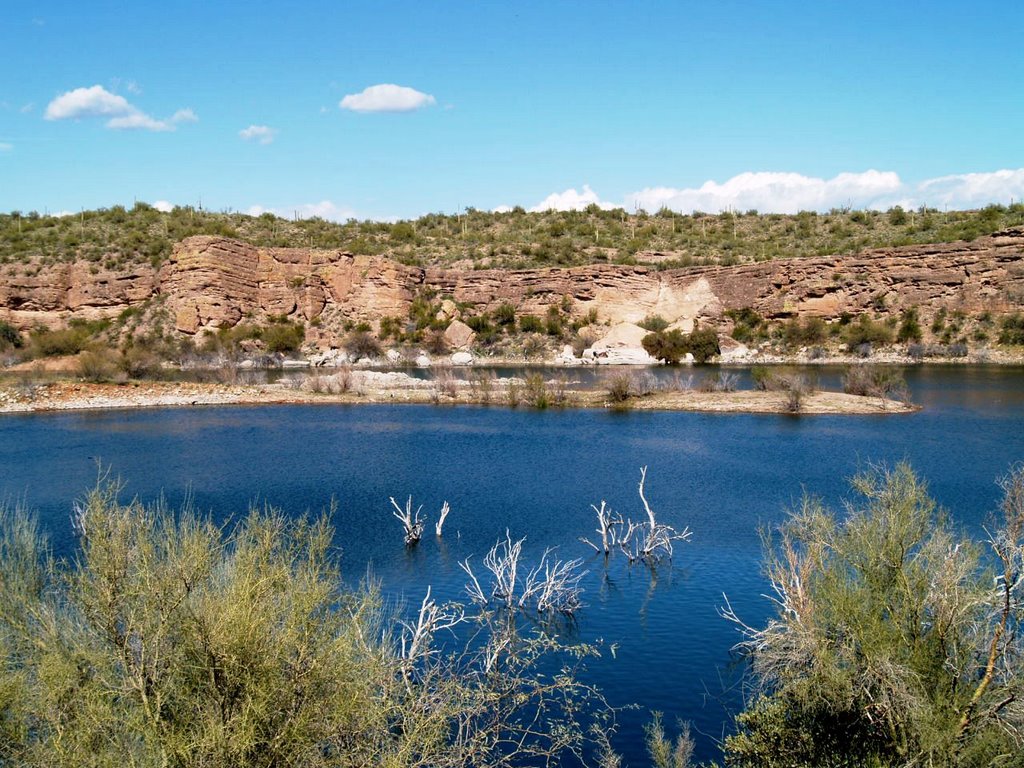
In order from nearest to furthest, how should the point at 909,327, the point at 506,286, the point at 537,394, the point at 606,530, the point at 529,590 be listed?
1. the point at 529,590
2. the point at 606,530
3. the point at 537,394
4. the point at 909,327
5. the point at 506,286

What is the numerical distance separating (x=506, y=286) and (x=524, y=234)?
15.0 meters

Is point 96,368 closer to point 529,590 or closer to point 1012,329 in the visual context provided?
point 529,590

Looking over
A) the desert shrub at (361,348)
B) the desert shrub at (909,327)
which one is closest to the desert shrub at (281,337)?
the desert shrub at (361,348)

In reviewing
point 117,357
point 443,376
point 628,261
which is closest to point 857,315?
point 628,261

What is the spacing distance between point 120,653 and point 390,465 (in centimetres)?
1768

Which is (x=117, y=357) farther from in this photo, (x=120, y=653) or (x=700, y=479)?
(x=120, y=653)

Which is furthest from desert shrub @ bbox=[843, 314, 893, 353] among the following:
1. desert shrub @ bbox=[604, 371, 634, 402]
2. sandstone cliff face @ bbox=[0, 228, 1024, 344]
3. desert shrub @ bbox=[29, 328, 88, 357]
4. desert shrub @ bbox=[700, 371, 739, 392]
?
desert shrub @ bbox=[29, 328, 88, 357]

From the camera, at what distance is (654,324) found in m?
61.4

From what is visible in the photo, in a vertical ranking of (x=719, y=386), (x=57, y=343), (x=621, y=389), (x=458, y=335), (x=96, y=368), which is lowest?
(x=719, y=386)

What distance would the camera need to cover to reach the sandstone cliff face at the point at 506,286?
2195 inches

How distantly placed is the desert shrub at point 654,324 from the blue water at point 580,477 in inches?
1002

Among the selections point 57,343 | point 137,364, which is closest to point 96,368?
point 137,364

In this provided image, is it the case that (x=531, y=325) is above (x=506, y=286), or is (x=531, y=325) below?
below

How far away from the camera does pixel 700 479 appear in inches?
828
